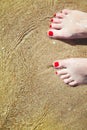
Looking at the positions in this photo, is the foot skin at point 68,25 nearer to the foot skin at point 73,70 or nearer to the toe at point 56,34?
the toe at point 56,34

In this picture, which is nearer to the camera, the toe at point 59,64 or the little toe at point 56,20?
the toe at point 59,64

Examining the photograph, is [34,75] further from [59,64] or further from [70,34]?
[70,34]

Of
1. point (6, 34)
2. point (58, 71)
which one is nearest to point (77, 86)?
point (58, 71)

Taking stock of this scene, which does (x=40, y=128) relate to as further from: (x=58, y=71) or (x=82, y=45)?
(x=82, y=45)

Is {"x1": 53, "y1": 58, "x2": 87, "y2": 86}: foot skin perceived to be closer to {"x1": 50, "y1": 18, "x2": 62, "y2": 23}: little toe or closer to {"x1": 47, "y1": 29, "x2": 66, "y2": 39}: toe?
{"x1": 47, "y1": 29, "x2": 66, "y2": 39}: toe

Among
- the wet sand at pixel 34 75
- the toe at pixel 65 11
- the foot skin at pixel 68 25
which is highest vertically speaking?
the toe at pixel 65 11

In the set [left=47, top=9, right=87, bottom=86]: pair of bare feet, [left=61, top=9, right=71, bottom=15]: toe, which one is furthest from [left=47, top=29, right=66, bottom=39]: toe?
[left=61, top=9, right=71, bottom=15]: toe

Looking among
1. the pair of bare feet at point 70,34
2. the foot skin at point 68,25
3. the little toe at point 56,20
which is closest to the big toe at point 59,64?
the pair of bare feet at point 70,34
